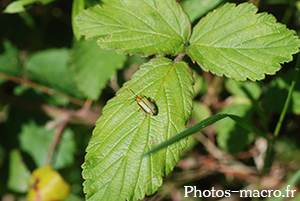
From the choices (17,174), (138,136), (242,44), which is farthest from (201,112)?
(17,174)

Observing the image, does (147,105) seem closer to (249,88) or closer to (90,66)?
(90,66)

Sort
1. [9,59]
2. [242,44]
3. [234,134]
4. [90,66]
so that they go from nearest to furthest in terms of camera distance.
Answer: [242,44] → [234,134] → [90,66] → [9,59]

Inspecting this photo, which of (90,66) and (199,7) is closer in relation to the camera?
(199,7)

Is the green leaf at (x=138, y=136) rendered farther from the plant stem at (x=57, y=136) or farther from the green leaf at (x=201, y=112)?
the green leaf at (x=201, y=112)

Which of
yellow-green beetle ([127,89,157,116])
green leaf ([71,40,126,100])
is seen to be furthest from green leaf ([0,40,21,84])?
yellow-green beetle ([127,89,157,116])

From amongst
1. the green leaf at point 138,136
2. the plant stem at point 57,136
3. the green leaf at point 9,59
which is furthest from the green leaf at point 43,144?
the green leaf at point 138,136

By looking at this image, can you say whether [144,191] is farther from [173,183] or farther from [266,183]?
[266,183]

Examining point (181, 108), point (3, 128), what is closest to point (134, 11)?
point (181, 108)

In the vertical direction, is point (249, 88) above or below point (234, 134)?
above
